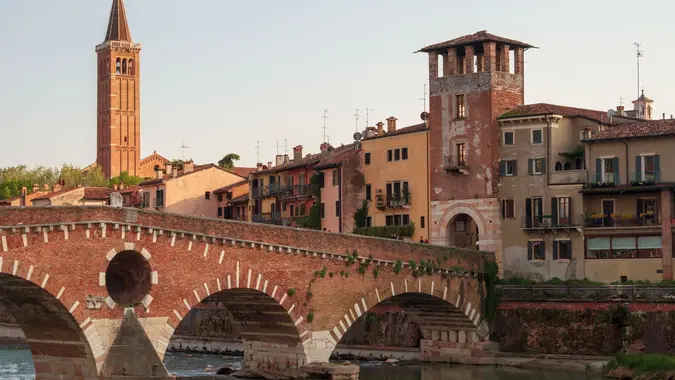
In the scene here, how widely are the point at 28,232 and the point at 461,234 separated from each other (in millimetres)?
30706

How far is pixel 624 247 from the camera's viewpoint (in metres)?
65.0

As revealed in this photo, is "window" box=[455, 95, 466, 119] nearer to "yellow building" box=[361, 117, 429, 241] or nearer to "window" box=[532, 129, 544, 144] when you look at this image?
"yellow building" box=[361, 117, 429, 241]

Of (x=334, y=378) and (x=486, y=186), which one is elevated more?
(x=486, y=186)

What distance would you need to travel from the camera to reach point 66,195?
10388cm

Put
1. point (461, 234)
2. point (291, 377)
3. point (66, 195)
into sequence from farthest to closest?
point (66, 195)
point (461, 234)
point (291, 377)

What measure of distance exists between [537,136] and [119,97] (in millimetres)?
112363

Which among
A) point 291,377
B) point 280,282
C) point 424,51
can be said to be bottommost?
point 291,377

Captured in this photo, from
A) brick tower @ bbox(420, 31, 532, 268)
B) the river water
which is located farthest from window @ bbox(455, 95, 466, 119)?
the river water

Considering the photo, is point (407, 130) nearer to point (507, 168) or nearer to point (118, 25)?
point (507, 168)

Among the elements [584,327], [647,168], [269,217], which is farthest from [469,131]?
[269,217]

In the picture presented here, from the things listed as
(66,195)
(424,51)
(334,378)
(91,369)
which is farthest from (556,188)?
(66,195)

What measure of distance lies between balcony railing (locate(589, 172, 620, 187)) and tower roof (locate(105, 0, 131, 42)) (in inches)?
4505

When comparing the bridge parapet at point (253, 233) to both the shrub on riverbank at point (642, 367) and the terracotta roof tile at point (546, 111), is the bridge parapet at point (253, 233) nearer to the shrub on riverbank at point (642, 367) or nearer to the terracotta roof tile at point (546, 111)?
the terracotta roof tile at point (546, 111)

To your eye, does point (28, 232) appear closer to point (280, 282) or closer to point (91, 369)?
point (91, 369)
